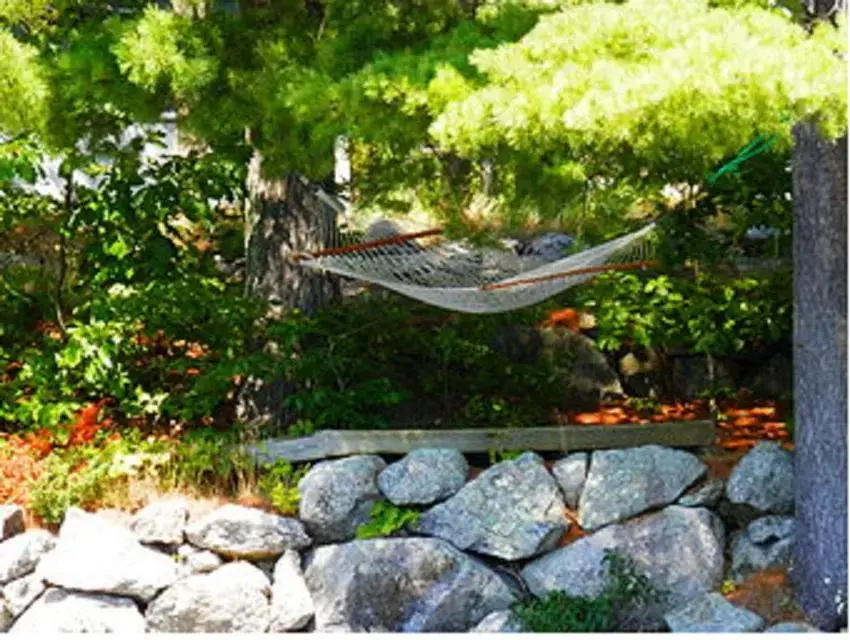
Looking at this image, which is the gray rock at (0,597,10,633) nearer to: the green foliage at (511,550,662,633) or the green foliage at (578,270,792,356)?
the green foliage at (511,550,662,633)

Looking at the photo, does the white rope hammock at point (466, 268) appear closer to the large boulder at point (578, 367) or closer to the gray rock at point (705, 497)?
the large boulder at point (578, 367)

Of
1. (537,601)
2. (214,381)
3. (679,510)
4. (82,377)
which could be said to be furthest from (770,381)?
(82,377)

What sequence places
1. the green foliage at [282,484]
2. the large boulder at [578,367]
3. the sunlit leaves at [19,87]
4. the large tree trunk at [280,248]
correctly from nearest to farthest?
the sunlit leaves at [19,87], the green foliage at [282,484], the large tree trunk at [280,248], the large boulder at [578,367]

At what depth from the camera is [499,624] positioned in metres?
4.39

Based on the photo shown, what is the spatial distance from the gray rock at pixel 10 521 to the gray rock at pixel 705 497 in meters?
2.26

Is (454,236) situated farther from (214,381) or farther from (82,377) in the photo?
(82,377)

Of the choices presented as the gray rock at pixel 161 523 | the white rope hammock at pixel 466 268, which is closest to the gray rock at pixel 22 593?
the gray rock at pixel 161 523

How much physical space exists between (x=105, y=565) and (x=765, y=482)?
7.16 ft

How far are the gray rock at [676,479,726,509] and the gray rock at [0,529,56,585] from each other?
85.1 inches

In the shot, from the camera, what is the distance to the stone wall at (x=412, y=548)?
4504mm

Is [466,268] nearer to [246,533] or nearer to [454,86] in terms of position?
[246,533]

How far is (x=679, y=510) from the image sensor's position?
4543mm

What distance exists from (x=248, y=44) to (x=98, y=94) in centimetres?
59

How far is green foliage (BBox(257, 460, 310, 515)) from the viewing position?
480cm
